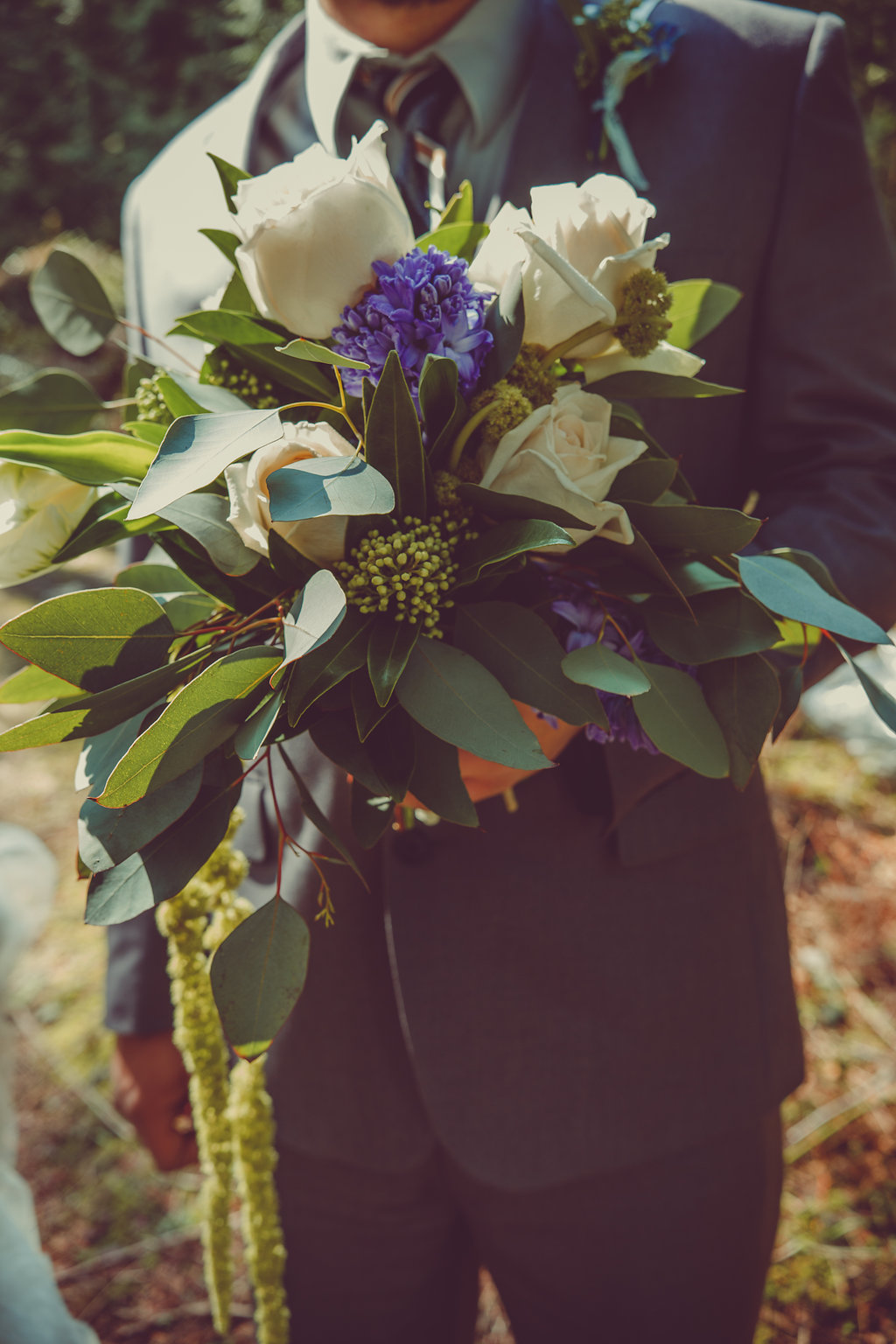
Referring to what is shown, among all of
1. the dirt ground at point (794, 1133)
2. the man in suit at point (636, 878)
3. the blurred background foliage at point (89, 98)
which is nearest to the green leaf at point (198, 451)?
the man in suit at point (636, 878)

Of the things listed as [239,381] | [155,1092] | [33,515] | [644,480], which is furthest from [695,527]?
[155,1092]

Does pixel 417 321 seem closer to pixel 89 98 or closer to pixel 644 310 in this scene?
pixel 644 310

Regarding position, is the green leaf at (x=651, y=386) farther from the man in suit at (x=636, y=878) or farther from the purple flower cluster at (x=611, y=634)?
the man in suit at (x=636, y=878)

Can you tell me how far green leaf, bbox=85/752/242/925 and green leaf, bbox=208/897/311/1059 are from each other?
2.5 inches

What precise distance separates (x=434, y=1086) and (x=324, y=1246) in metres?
0.37

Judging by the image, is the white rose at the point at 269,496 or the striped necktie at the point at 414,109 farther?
the striped necktie at the point at 414,109

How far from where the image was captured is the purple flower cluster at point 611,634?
2.16ft

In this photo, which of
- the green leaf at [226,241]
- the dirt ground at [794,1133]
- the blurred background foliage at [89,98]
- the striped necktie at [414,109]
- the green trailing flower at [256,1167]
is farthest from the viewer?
the blurred background foliage at [89,98]

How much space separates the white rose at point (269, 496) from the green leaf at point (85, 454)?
12 centimetres

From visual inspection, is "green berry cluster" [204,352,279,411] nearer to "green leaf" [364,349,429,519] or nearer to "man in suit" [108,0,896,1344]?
"green leaf" [364,349,429,519]

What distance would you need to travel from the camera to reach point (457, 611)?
2.01 ft

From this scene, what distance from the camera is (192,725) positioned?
0.53m

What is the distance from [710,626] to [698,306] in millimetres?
291

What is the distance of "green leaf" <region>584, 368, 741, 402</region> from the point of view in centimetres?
66
